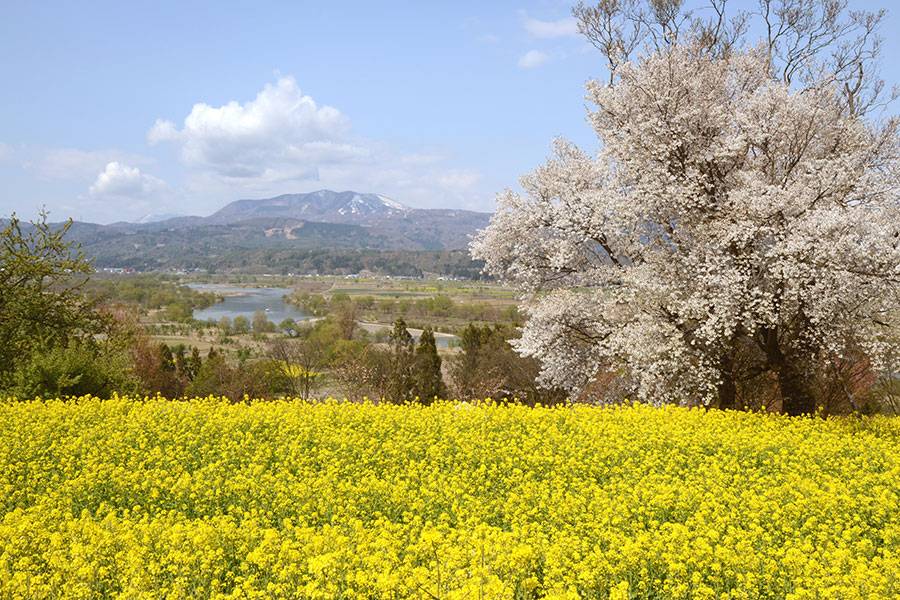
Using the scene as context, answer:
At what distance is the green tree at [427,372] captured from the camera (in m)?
41.1

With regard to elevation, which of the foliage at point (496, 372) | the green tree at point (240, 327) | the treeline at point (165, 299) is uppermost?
the foliage at point (496, 372)

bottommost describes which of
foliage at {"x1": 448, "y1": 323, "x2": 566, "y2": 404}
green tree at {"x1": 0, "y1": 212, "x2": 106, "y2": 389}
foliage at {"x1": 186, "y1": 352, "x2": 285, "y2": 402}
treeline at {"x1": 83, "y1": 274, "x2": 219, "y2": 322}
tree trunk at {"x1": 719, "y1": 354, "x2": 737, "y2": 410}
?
treeline at {"x1": 83, "y1": 274, "x2": 219, "y2": 322}

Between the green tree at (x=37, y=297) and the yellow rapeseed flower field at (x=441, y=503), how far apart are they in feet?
22.1

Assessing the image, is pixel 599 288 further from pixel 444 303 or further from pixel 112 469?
pixel 444 303

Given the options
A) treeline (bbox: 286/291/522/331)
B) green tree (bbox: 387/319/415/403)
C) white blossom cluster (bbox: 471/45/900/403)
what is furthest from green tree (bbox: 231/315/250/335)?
→ white blossom cluster (bbox: 471/45/900/403)

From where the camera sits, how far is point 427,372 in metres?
43.9

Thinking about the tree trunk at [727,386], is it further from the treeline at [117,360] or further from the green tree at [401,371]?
the green tree at [401,371]

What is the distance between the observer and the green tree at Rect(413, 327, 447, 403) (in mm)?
41062

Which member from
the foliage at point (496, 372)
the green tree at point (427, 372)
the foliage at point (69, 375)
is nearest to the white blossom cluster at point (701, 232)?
the foliage at point (496, 372)

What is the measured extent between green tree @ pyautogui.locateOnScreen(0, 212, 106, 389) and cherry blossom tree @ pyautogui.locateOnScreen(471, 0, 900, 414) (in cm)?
1247

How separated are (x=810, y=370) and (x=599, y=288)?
536 cm

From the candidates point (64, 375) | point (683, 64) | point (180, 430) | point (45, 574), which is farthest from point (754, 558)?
point (64, 375)

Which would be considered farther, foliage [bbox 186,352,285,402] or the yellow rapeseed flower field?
foliage [bbox 186,352,285,402]

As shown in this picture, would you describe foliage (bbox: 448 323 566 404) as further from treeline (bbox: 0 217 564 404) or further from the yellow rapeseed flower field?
the yellow rapeseed flower field
